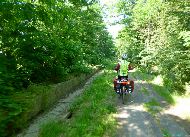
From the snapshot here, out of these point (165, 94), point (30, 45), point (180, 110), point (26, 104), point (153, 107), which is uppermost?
point (30, 45)

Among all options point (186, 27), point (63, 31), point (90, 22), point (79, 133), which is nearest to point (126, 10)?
point (90, 22)

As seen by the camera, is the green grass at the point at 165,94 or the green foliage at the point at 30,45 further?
the green grass at the point at 165,94

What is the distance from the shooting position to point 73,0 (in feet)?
47.9

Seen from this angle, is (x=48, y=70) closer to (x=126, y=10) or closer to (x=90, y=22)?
(x=90, y=22)

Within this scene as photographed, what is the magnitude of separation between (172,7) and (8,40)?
54.8 ft

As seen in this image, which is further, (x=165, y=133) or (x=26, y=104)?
(x=26, y=104)

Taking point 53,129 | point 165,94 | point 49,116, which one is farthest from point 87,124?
point 165,94

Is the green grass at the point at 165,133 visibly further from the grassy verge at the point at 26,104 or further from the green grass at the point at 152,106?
the grassy verge at the point at 26,104

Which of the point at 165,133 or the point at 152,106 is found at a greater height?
the point at 152,106

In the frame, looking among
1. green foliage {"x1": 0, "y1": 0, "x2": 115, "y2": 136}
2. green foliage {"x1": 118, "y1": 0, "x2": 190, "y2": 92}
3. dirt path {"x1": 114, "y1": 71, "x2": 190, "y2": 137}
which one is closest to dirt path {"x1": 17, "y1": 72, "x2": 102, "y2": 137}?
green foliage {"x1": 0, "y1": 0, "x2": 115, "y2": 136}

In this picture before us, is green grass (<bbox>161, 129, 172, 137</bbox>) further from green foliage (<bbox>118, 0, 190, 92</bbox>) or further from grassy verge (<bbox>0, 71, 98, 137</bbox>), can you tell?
green foliage (<bbox>118, 0, 190, 92</bbox>)

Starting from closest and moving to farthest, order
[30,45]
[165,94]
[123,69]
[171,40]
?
[30,45]
[123,69]
[165,94]
[171,40]

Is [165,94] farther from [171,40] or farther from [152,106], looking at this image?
[171,40]

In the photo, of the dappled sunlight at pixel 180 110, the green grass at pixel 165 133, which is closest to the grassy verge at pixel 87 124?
the green grass at pixel 165 133
